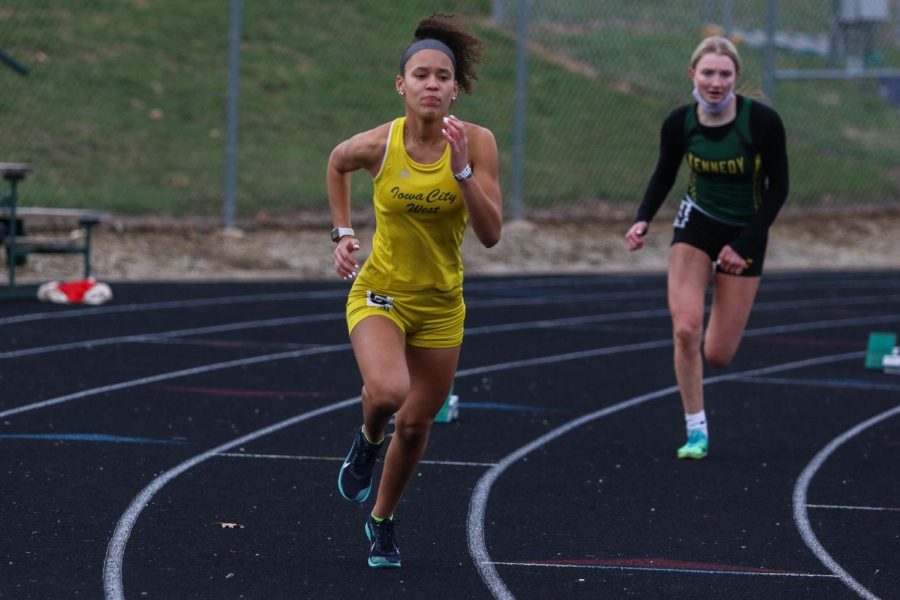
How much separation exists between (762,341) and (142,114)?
34.1ft

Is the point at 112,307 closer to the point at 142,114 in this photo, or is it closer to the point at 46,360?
the point at 46,360

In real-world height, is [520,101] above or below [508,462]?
above

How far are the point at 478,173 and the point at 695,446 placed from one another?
3134 mm

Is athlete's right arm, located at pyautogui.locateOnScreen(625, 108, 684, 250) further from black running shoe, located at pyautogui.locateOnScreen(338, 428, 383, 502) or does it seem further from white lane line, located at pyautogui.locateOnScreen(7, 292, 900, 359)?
white lane line, located at pyautogui.locateOnScreen(7, 292, 900, 359)

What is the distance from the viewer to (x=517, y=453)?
826cm

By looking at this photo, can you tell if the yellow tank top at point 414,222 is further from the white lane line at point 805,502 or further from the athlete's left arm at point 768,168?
the athlete's left arm at point 768,168

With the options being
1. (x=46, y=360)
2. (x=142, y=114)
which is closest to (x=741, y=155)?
(x=46, y=360)

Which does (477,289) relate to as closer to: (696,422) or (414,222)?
(696,422)

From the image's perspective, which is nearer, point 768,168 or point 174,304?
point 768,168

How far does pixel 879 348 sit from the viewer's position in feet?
38.2

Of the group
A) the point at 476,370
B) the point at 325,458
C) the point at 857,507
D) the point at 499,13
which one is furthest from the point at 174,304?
the point at 499,13

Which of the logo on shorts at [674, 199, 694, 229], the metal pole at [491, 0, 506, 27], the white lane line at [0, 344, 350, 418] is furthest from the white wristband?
the metal pole at [491, 0, 506, 27]

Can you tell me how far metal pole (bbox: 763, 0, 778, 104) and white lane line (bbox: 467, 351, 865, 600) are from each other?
8458 mm

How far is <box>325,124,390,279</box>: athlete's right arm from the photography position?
18.5 ft
